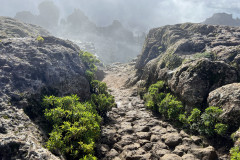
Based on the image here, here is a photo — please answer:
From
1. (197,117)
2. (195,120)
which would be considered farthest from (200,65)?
(195,120)

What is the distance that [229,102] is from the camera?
21000 millimetres

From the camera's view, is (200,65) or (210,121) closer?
(210,121)

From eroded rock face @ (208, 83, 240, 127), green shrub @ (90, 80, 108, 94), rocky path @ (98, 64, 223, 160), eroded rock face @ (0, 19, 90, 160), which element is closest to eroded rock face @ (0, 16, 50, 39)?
eroded rock face @ (0, 19, 90, 160)

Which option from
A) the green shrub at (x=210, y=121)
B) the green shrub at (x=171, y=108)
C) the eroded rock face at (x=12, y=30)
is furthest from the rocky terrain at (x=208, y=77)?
the eroded rock face at (x=12, y=30)

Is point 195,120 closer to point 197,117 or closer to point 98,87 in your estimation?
point 197,117

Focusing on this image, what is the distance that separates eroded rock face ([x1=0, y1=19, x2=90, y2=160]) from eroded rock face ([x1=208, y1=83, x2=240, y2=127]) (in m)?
22.2

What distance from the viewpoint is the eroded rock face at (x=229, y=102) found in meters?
19.4

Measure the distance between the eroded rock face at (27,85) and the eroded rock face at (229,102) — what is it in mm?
22244

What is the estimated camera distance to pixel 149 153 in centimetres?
2011

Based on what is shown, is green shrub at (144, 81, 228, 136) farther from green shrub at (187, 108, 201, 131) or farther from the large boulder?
the large boulder

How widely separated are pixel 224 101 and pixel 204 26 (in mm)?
64850

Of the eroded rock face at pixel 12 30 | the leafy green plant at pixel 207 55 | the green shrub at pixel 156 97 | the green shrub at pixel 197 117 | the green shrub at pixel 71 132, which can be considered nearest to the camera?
the green shrub at pixel 71 132

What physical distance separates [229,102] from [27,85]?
3506 cm

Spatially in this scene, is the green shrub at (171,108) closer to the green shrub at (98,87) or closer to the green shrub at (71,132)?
the green shrub at (71,132)
